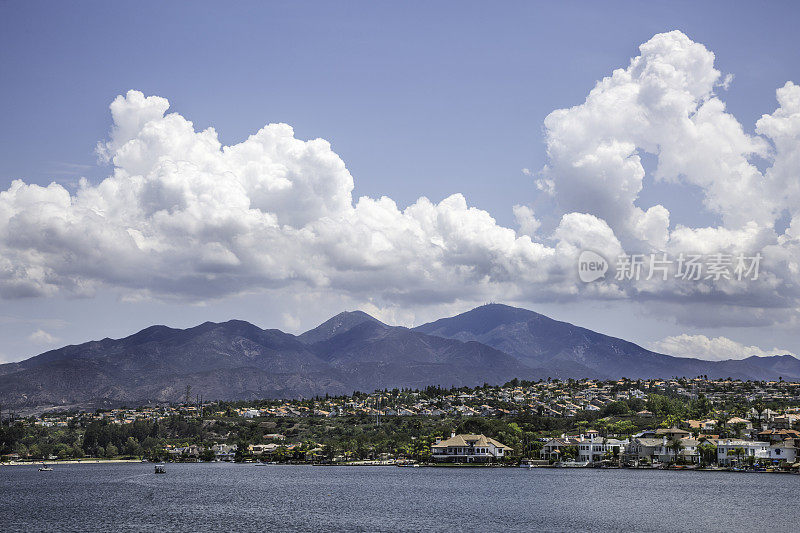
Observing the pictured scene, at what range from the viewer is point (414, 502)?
8975 cm

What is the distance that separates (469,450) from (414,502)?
69372mm

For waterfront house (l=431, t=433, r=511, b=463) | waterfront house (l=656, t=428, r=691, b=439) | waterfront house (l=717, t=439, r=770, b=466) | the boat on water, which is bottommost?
the boat on water

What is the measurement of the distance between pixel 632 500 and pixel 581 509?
10.0 meters

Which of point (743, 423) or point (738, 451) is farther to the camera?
point (743, 423)

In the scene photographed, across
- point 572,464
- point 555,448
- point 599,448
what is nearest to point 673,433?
point 599,448

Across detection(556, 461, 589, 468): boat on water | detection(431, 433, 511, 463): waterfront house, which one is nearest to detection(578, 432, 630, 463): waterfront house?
detection(556, 461, 589, 468): boat on water

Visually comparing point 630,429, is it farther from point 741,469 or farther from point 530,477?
point 530,477

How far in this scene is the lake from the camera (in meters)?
72.8

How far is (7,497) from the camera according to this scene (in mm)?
102250

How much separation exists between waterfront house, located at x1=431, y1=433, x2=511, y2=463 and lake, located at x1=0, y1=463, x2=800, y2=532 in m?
19.5

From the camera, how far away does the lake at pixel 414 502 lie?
239 ft

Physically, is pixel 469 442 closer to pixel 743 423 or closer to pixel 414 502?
pixel 743 423

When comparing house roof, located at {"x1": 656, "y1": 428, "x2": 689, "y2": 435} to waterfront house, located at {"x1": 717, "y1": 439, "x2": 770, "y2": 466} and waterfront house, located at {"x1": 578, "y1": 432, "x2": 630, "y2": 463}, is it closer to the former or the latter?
waterfront house, located at {"x1": 578, "y1": 432, "x2": 630, "y2": 463}

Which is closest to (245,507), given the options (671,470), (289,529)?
(289,529)
